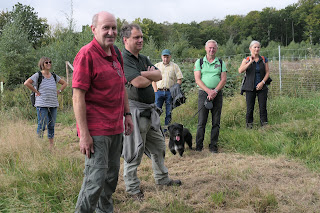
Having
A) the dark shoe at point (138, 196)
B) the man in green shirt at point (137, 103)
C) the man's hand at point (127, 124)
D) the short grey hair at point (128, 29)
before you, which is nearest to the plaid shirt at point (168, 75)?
the man in green shirt at point (137, 103)

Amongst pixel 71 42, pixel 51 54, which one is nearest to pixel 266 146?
pixel 71 42

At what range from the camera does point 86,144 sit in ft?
7.22

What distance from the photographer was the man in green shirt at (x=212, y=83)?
5.12 m

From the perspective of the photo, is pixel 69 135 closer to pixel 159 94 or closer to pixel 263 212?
pixel 159 94

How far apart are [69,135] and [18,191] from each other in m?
3.73

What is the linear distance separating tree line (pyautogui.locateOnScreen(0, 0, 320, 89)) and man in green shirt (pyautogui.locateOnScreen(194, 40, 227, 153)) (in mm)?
1698

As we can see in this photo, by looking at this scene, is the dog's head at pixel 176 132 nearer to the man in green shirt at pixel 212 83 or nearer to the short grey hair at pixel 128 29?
the man in green shirt at pixel 212 83

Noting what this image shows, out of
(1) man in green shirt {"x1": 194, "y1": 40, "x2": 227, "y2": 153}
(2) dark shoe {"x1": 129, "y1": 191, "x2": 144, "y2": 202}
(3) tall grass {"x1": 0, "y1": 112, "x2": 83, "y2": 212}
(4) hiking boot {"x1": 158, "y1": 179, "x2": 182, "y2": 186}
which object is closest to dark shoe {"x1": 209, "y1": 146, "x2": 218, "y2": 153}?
(1) man in green shirt {"x1": 194, "y1": 40, "x2": 227, "y2": 153}

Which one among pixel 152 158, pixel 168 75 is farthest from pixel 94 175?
pixel 168 75

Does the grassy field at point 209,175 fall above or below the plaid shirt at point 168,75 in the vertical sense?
below

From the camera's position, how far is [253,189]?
323cm

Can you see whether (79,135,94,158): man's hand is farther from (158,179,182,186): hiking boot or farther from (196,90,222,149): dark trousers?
(196,90,222,149): dark trousers

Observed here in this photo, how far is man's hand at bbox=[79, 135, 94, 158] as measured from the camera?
2.20 m

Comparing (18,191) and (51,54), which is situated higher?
(51,54)
